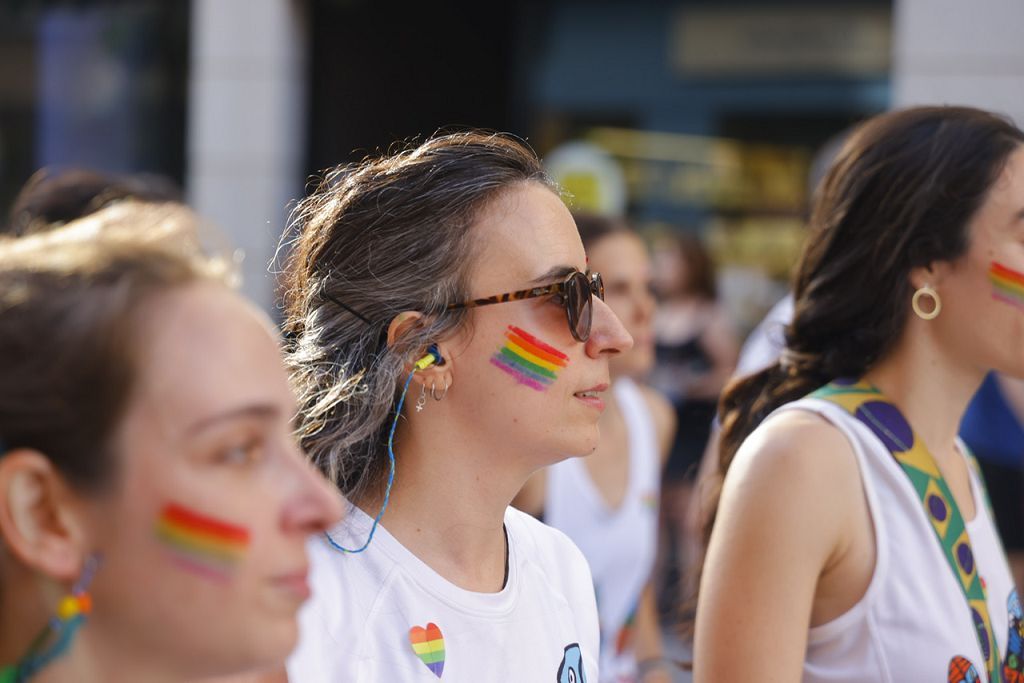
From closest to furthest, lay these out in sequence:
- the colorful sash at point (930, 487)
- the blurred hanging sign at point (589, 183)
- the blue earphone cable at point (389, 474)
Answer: the blue earphone cable at point (389, 474) < the colorful sash at point (930, 487) < the blurred hanging sign at point (589, 183)

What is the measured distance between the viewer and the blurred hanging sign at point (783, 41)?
8.52m

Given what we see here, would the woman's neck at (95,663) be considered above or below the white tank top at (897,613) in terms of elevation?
above

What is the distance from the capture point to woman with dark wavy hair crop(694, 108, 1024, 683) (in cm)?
252

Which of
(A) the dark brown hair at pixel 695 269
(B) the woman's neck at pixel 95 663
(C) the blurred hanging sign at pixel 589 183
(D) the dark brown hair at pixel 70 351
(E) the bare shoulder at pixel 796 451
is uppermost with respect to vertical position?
(D) the dark brown hair at pixel 70 351

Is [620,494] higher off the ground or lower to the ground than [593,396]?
lower

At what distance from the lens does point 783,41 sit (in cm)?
867

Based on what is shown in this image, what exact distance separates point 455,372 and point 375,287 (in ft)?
0.73

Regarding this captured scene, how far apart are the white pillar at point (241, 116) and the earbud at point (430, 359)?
20.6 ft

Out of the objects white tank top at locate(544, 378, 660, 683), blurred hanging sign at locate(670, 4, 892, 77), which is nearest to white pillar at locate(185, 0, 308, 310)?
blurred hanging sign at locate(670, 4, 892, 77)

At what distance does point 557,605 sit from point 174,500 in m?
1.15

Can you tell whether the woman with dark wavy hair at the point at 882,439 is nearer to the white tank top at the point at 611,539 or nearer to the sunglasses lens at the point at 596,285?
the sunglasses lens at the point at 596,285

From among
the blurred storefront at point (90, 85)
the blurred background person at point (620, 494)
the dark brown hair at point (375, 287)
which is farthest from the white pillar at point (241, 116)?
the dark brown hair at point (375, 287)

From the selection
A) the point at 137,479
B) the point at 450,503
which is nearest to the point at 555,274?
the point at 450,503

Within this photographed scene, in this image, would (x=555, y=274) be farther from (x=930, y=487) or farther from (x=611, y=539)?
(x=611, y=539)
